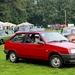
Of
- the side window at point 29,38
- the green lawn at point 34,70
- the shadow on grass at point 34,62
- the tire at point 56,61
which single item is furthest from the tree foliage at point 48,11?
the tire at point 56,61

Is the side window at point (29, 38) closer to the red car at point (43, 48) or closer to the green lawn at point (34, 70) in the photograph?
the red car at point (43, 48)

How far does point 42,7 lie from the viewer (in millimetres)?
112000

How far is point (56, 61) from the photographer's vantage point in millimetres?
10695

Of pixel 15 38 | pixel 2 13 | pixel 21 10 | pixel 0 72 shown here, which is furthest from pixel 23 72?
pixel 21 10

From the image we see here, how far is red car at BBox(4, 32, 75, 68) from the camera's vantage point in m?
10.4

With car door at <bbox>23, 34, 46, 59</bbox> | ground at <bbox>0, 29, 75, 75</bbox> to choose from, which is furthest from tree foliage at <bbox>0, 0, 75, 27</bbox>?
ground at <bbox>0, 29, 75, 75</bbox>

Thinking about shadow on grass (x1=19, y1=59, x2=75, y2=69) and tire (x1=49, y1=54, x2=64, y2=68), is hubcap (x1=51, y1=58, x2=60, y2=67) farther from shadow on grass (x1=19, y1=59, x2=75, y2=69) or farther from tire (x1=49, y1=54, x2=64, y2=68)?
shadow on grass (x1=19, y1=59, x2=75, y2=69)

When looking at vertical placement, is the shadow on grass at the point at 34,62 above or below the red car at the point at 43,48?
below

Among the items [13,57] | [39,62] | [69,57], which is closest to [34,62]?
[39,62]

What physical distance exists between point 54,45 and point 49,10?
333 feet

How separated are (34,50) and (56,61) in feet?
4.07

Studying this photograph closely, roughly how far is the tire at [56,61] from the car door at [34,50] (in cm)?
47

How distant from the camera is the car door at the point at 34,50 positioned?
11.1 metres

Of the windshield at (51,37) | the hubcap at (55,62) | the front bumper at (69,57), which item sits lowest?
the hubcap at (55,62)
